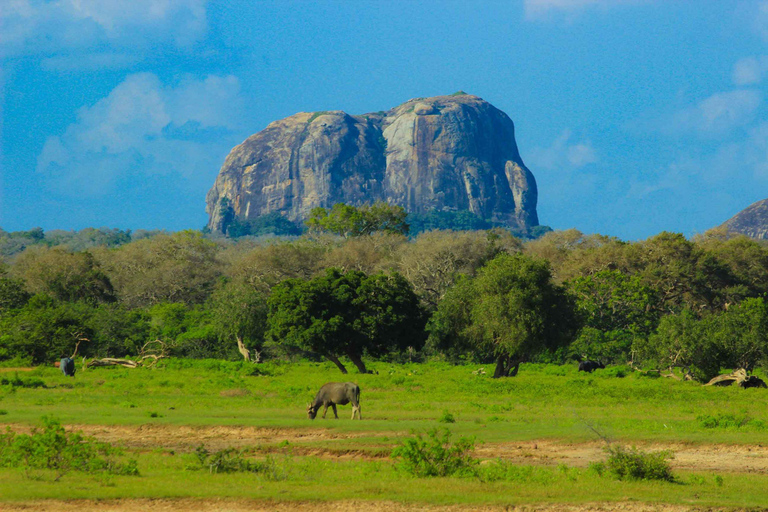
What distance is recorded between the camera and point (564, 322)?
39.2 m

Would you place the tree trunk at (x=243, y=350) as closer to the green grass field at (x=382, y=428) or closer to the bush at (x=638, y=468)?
the green grass field at (x=382, y=428)

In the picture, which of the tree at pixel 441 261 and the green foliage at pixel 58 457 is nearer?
the green foliage at pixel 58 457

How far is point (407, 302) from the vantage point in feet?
139

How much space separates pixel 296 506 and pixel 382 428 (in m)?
7.55

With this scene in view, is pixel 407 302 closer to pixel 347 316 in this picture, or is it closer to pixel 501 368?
pixel 347 316

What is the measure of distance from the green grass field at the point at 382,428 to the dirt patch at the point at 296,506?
21cm

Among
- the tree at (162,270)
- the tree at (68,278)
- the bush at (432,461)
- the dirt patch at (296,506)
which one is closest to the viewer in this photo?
the dirt patch at (296,506)

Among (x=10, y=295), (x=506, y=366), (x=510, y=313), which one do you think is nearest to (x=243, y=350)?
(x=506, y=366)

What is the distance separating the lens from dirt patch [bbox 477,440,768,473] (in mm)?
16891

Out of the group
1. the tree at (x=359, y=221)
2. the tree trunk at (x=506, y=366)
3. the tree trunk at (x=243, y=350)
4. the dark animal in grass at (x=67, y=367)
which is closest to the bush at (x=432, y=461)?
the tree trunk at (x=506, y=366)

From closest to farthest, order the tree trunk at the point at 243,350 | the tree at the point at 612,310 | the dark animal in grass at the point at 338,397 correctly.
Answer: the dark animal in grass at the point at 338,397 → the tree trunk at the point at 243,350 → the tree at the point at 612,310

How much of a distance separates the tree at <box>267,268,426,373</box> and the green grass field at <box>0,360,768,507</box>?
227 cm

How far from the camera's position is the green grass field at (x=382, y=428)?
13.6 metres

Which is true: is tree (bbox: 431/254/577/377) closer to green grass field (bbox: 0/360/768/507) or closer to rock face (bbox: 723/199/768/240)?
green grass field (bbox: 0/360/768/507)
